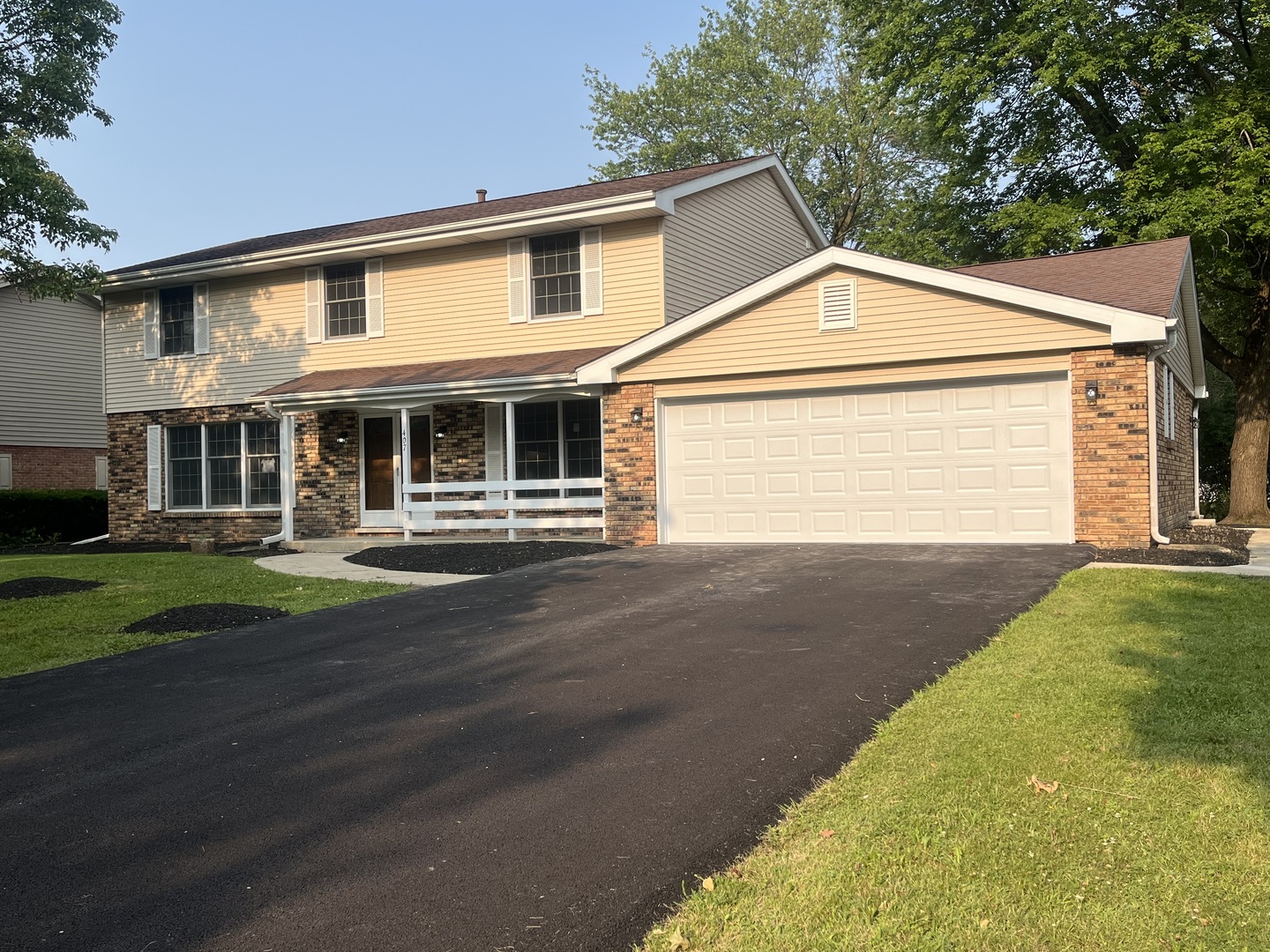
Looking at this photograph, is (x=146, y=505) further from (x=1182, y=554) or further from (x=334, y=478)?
(x=1182, y=554)

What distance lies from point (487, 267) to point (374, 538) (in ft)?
18.3

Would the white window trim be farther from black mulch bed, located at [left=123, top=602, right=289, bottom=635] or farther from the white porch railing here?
black mulch bed, located at [left=123, top=602, right=289, bottom=635]

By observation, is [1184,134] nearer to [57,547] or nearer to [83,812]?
[83,812]

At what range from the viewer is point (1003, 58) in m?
21.2

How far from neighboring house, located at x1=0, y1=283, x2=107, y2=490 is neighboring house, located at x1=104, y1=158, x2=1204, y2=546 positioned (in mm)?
5756

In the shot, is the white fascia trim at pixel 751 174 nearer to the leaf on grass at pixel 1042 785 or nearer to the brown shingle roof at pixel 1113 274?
the brown shingle roof at pixel 1113 274

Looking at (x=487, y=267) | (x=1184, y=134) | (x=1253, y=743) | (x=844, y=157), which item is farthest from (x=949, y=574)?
(x=844, y=157)

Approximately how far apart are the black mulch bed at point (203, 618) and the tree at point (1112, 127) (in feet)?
58.0

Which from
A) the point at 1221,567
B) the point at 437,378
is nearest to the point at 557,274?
the point at 437,378

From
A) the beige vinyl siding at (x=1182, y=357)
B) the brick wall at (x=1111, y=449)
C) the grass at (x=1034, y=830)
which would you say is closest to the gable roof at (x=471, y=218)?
the brick wall at (x=1111, y=449)

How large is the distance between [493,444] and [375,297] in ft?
13.1

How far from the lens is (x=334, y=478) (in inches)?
789

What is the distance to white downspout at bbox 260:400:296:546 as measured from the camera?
1938cm

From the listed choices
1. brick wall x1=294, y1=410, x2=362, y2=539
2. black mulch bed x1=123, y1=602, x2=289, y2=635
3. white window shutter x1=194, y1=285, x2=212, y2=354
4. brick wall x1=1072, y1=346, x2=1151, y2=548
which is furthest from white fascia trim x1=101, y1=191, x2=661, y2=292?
black mulch bed x1=123, y1=602, x2=289, y2=635
